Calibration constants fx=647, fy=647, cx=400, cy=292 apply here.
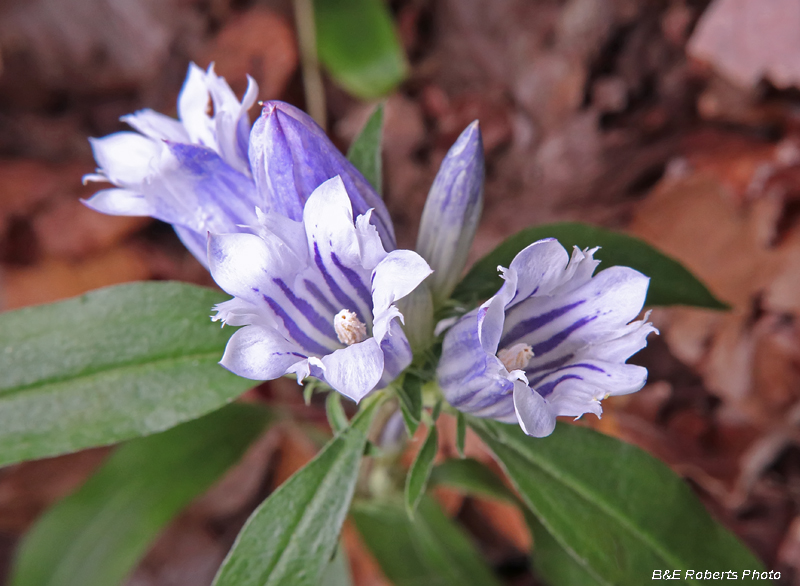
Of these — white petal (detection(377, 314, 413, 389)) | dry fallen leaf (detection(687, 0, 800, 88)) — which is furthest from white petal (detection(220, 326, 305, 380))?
dry fallen leaf (detection(687, 0, 800, 88))

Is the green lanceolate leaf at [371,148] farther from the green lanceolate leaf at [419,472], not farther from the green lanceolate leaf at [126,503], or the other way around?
the green lanceolate leaf at [126,503]

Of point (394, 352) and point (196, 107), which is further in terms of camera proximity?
point (196, 107)

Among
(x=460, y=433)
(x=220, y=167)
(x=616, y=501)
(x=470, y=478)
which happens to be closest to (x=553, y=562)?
(x=470, y=478)

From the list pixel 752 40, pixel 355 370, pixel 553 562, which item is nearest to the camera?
pixel 355 370

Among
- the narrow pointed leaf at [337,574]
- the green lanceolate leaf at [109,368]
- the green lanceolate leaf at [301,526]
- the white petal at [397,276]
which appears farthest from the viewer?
the narrow pointed leaf at [337,574]

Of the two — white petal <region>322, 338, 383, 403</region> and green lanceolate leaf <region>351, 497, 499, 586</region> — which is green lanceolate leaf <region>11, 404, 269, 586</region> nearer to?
green lanceolate leaf <region>351, 497, 499, 586</region>

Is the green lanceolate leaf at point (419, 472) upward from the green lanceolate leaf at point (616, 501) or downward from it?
upward

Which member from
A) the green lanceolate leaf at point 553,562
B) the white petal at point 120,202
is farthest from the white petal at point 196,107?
the green lanceolate leaf at point 553,562

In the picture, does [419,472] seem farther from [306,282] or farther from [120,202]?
[120,202]
